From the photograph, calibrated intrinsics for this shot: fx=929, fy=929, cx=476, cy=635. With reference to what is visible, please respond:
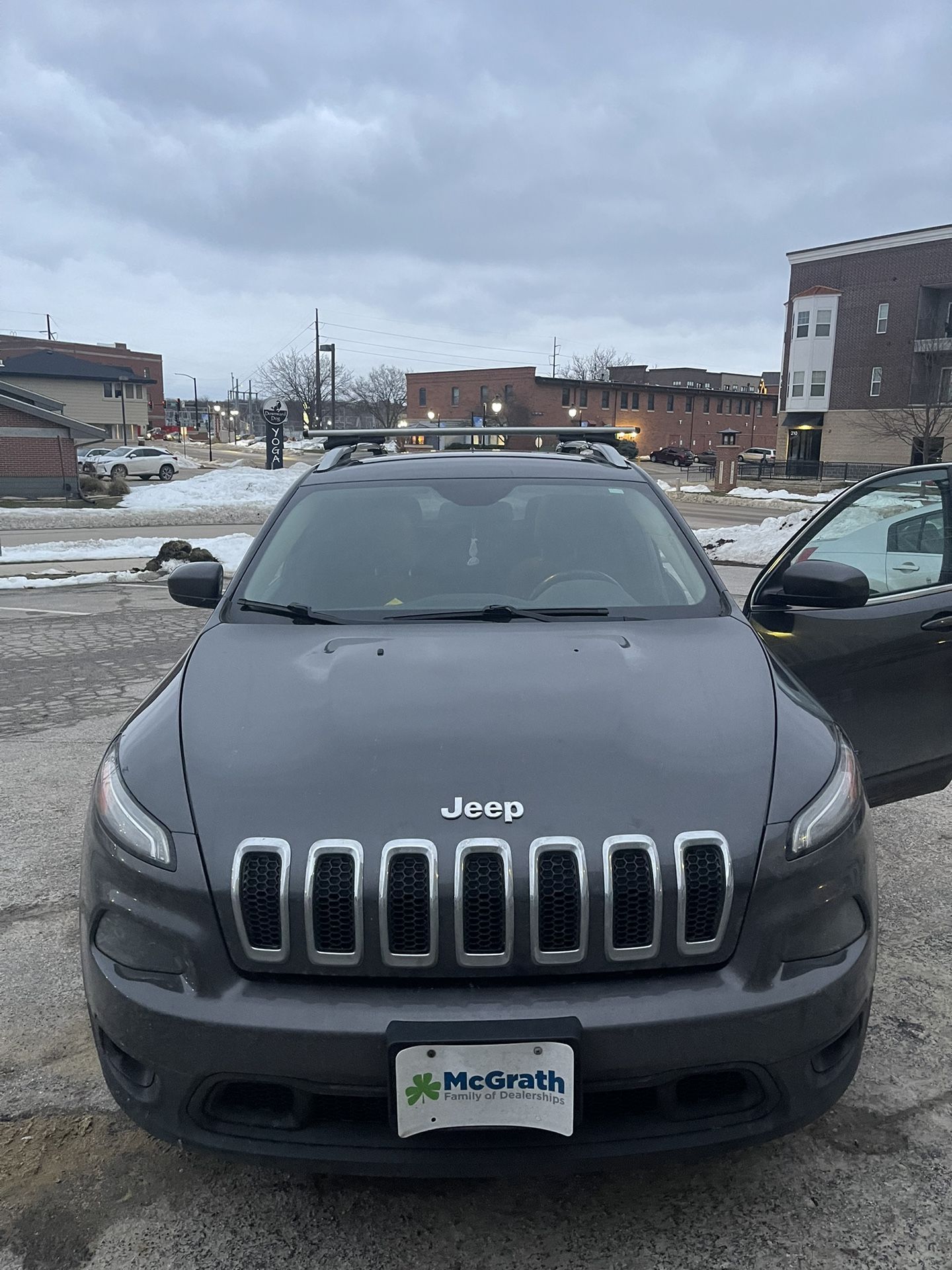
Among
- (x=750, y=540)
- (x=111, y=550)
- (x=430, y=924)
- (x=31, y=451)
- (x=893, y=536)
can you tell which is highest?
(x=893, y=536)

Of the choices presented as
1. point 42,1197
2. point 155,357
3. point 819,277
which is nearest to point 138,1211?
point 42,1197

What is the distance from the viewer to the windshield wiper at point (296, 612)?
9.49 ft

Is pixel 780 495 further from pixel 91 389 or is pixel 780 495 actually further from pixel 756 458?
pixel 91 389

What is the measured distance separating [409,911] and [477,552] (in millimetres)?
1651

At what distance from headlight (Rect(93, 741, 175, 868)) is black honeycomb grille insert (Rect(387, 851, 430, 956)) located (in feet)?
1.58

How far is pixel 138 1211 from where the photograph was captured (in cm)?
214

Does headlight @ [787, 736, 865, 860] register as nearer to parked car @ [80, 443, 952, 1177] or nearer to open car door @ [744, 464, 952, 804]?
parked car @ [80, 443, 952, 1177]

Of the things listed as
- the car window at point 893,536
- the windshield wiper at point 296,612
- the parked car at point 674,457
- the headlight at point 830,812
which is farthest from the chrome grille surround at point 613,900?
the parked car at point 674,457

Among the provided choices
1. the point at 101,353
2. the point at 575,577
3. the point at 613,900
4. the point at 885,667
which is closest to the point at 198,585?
the point at 575,577

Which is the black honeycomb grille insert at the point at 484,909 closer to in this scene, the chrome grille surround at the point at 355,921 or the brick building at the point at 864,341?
the chrome grille surround at the point at 355,921

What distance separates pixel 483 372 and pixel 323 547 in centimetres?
7945

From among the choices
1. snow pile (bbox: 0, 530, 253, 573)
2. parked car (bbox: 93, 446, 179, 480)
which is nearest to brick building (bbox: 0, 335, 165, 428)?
parked car (bbox: 93, 446, 179, 480)

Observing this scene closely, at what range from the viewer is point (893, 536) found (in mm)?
4348

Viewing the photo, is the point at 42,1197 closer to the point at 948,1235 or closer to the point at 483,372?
the point at 948,1235
